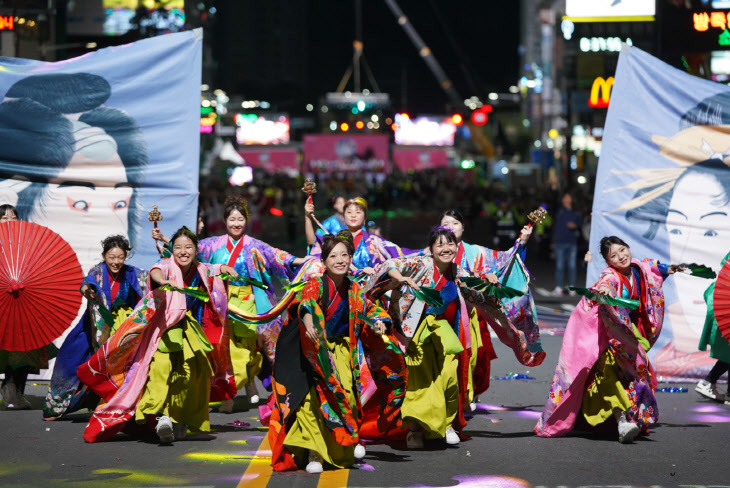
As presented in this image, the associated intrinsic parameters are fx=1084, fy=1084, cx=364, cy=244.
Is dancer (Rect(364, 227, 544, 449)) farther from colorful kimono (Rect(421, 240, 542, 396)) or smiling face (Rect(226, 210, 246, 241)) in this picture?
smiling face (Rect(226, 210, 246, 241))

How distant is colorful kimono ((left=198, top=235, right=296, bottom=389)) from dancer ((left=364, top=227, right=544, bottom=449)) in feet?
5.78

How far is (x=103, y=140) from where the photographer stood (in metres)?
9.81

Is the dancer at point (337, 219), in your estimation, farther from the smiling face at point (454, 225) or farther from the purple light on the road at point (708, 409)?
the purple light on the road at point (708, 409)

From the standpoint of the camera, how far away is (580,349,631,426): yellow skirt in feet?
24.9

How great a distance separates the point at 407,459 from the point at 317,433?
0.70m

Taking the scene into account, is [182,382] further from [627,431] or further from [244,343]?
[627,431]

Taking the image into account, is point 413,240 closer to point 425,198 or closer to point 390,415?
point 425,198

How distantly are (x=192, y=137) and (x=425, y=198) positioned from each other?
133ft

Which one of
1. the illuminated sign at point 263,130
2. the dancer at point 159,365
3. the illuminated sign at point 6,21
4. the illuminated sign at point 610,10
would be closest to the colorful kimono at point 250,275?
the dancer at point 159,365

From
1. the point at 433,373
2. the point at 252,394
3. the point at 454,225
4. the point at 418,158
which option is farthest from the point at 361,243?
the point at 418,158

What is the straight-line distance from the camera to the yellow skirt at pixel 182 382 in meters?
7.52

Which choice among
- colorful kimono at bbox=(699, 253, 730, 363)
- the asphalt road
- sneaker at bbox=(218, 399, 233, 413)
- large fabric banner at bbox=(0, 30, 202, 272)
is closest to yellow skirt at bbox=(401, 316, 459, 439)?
the asphalt road

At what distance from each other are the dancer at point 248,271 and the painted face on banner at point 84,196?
1.20 m

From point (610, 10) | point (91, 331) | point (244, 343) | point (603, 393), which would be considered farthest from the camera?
point (610, 10)
